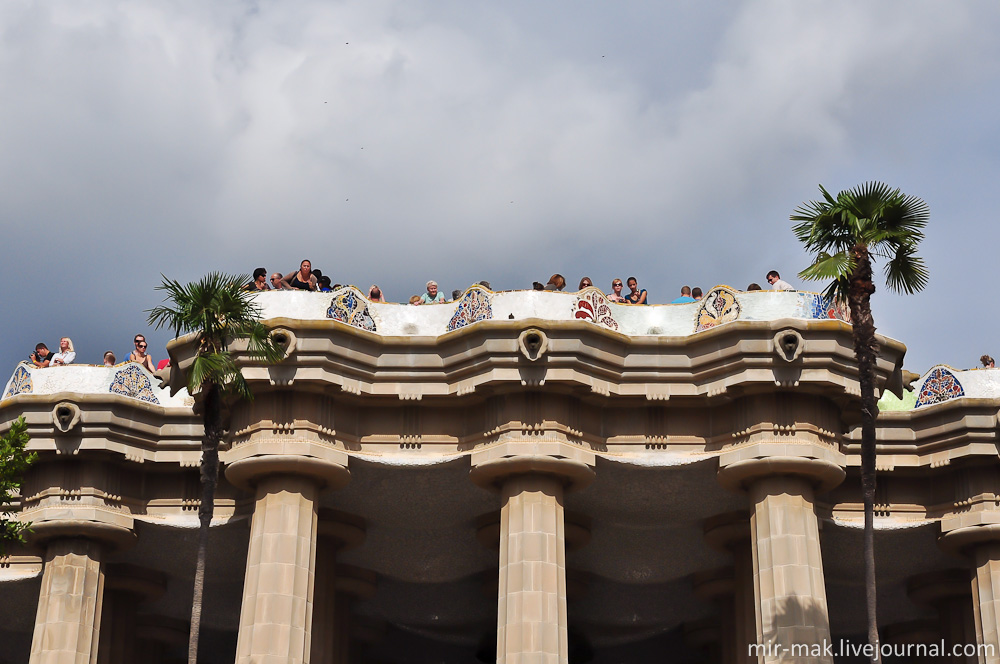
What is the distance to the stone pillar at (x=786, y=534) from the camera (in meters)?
41.6

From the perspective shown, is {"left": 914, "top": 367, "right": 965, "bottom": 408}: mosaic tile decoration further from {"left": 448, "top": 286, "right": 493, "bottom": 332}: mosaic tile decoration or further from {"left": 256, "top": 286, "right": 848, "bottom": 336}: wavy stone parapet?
{"left": 448, "top": 286, "right": 493, "bottom": 332}: mosaic tile decoration

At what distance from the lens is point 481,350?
146 ft

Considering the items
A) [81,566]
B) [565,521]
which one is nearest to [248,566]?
[81,566]

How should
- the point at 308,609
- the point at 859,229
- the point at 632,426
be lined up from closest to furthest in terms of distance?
1. the point at 859,229
2. the point at 308,609
3. the point at 632,426

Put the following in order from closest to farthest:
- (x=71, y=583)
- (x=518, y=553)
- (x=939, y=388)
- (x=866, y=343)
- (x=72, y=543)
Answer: (x=866, y=343) < (x=518, y=553) < (x=71, y=583) < (x=72, y=543) < (x=939, y=388)

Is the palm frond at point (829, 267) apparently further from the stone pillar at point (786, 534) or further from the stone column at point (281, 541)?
the stone column at point (281, 541)

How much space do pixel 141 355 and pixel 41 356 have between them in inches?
115

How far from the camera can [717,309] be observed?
1812 inches

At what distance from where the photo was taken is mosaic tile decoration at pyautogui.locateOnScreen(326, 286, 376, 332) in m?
45.5

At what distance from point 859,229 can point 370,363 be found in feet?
46.1

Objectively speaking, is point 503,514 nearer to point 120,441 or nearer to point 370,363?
point 370,363

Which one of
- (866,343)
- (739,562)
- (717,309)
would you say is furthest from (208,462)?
(739,562)

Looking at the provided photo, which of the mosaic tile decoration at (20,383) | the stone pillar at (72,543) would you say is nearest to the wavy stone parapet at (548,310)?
the stone pillar at (72,543)

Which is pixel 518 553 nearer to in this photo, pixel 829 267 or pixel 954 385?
pixel 829 267
